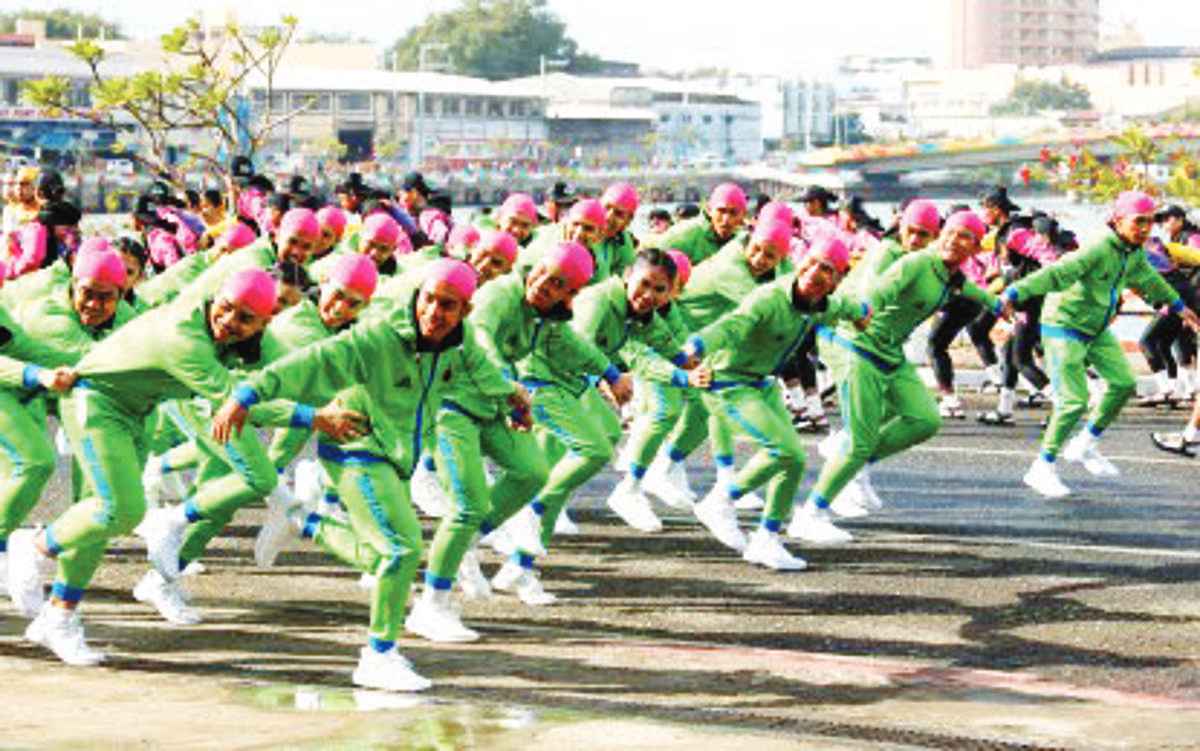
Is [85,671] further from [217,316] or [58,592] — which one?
[217,316]

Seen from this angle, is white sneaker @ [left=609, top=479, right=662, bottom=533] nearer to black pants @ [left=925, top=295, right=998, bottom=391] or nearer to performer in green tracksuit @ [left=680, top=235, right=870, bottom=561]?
performer in green tracksuit @ [left=680, top=235, right=870, bottom=561]

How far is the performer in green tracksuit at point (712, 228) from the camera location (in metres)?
17.3

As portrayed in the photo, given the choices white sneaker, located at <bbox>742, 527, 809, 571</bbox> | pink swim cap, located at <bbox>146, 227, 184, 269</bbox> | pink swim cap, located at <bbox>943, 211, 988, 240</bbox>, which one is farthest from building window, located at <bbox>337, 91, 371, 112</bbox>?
white sneaker, located at <bbox>742, 527, 809, 571</bbox>

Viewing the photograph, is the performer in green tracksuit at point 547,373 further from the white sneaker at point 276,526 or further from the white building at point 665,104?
the white building at point 665,104

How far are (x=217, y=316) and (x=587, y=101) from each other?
175427mm

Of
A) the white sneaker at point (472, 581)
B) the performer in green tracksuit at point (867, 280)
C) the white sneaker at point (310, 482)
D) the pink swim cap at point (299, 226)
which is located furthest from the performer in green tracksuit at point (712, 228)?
the white sneaker at point (472, 581)

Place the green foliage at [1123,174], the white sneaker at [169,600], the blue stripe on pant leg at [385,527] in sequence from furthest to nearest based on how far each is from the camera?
the green foliage at [1123,174], the white sneaker at [169,600], the blue stripe on pant leg at [385,527]

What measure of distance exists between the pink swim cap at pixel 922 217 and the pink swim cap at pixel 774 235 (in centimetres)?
129

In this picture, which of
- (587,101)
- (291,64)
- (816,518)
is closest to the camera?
(816,518)

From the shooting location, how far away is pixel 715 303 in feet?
51.3

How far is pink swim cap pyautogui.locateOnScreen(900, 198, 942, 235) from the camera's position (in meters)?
15.8

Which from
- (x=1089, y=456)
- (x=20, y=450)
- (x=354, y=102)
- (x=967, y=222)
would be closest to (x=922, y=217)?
(x=967, y=222)

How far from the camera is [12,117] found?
11856cm

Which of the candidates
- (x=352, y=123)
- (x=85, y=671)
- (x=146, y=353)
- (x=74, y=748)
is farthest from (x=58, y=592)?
(x=352, y=123)
